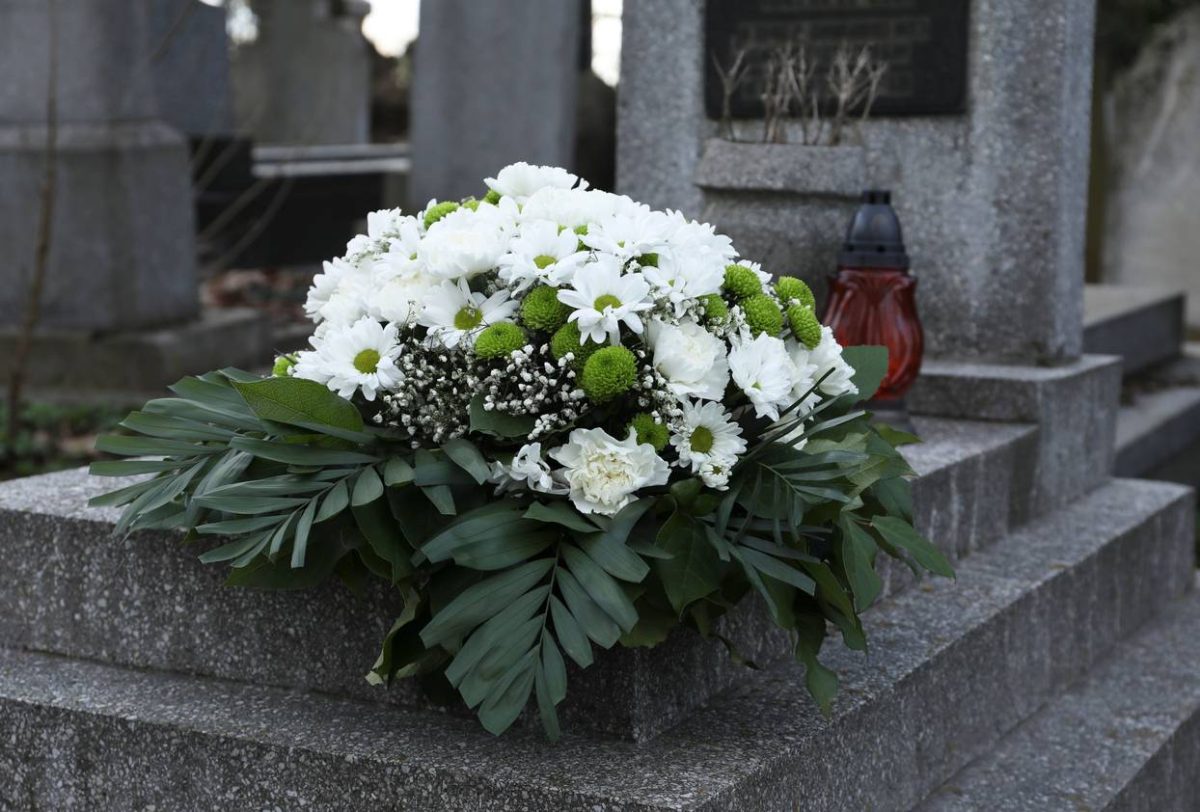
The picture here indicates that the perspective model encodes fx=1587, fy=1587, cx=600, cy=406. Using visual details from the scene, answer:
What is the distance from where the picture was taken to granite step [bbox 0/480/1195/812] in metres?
2.12

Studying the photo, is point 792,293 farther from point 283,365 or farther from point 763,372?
point 283,365

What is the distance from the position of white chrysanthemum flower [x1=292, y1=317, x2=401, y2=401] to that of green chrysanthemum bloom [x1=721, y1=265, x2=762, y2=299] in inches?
19.6

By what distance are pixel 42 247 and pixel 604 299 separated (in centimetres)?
418

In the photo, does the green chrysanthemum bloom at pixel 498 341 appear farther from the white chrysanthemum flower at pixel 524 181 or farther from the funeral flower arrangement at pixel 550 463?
the white chrysanthemum flower at pixel 524 181

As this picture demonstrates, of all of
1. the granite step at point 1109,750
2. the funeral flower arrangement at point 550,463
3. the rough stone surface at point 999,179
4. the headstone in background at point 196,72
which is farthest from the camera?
the headstone in background at point 196,72

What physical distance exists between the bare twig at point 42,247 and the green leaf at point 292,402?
11.2ft

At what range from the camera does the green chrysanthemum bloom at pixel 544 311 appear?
2.15 meters

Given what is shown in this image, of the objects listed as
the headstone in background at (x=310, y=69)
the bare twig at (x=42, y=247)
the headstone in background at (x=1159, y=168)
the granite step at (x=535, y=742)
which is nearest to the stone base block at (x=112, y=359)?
the bare twig at (x=42, y=247)

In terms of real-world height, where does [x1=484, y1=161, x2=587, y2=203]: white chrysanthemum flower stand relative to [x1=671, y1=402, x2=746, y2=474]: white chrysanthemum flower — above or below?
above

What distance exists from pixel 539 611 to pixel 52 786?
3.08 ft

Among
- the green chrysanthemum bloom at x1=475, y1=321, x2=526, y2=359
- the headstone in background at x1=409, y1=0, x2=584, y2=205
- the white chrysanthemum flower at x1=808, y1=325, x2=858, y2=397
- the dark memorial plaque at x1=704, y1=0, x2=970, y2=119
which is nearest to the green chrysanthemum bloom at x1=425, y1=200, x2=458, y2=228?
the green chrysanthemum bloom at x1=475, y1=321, x2=526, y2=359

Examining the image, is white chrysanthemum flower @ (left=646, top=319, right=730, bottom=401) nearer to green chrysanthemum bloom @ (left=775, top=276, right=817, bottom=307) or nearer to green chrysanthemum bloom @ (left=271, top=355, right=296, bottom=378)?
green chrysanthemum bloom @ (left=775, top=276, right=817, bottom=307)

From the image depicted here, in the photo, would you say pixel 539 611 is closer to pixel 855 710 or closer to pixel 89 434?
pixel 855 710

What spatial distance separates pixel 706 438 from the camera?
2158 millimetres
